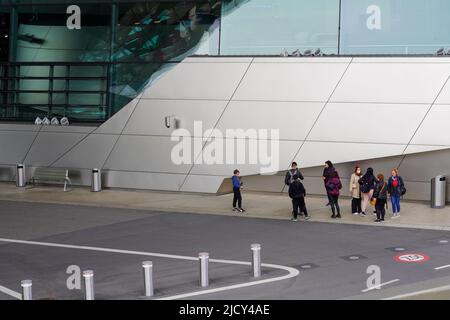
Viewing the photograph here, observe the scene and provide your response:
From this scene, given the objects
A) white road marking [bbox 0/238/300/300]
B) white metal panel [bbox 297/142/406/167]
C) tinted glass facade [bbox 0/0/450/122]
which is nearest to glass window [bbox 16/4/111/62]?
tinted glass facade [bbox 0/0/450/122]

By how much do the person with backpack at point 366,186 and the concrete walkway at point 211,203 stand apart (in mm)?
372

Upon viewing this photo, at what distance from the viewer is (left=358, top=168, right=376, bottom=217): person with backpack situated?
19828 millimetres

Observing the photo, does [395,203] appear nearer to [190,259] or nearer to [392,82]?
[392,82]

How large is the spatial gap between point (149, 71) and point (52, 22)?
5.23m

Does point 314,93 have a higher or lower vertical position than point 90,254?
higher

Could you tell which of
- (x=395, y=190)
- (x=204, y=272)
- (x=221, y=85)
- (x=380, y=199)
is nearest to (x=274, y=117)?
(x=221, y=85)

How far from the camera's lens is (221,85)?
24797 millimetres

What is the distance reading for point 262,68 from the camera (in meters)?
24.3

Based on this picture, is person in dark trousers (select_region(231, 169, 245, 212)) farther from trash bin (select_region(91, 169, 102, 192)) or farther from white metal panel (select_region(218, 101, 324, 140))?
trash bin (select_region(91, 169, 102, 192))

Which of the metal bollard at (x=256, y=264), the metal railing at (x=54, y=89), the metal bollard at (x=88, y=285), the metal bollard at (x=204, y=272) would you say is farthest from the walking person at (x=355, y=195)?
the metal railing at (x=54, y=89)

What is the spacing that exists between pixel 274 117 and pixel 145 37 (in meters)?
6.07

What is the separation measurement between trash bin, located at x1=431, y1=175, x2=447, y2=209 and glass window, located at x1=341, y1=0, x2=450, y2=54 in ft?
13.3
